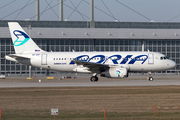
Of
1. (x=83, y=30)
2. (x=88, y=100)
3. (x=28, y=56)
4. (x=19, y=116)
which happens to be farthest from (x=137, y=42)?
(x=19, y=116)

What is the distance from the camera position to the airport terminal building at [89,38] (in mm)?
75250

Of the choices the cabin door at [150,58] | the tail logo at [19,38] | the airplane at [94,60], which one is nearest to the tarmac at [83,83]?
the airplane at [94,60]

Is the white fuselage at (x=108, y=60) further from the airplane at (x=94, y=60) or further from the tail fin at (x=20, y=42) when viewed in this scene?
the tail fin at (x=20, y=42)

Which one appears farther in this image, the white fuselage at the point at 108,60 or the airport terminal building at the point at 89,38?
the airport terminal building at the point at 89,38

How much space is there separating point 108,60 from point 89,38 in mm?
30164

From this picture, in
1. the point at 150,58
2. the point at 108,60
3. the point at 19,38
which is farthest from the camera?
the point at 19,38

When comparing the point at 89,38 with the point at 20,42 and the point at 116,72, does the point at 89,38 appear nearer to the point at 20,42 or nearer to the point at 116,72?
the point at 20,42

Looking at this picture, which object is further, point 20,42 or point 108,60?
point 20,42

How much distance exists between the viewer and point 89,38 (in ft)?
253

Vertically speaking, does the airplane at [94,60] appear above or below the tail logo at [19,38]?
below

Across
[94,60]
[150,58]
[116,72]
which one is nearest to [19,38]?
[94,60]

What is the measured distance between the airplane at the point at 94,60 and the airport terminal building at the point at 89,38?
23055 millimetres

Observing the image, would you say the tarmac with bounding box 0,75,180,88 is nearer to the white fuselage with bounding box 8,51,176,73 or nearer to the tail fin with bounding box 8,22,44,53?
the white fuselage with bounding box 8,51,176,73

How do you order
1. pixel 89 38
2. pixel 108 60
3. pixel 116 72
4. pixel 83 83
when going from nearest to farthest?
1. pixel 83 83
2. pixel 116 72
3. pixel 108 60
4. pixel 89 38
